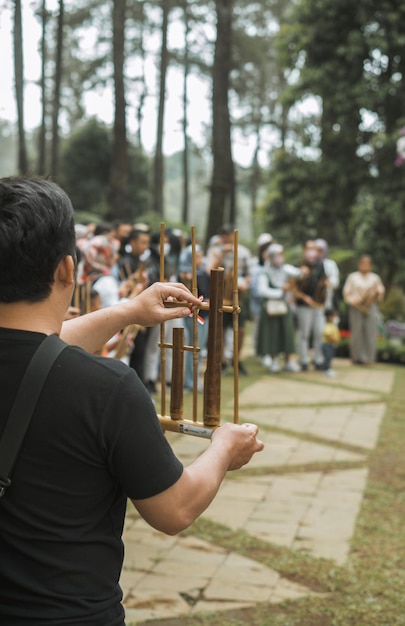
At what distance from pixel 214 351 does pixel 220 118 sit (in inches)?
605

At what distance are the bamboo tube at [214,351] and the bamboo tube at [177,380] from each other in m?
0.09

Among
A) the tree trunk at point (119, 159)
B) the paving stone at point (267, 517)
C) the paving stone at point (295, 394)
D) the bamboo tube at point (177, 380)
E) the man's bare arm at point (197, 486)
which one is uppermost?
the tree trunk at point (119, 159)

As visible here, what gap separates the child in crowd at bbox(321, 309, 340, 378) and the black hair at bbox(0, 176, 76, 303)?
10717mm

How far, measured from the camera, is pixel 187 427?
2.20m

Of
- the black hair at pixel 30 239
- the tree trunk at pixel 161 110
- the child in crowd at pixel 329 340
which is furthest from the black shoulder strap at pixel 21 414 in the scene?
the tree trunk at pixel 161 110

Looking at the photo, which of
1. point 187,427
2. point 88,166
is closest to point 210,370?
point 187,427

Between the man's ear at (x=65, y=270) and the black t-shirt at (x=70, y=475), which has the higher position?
the man's ear at (x=65, y=270)

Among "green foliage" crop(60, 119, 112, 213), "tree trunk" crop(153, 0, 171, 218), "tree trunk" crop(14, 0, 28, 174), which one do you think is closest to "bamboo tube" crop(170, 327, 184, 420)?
"tree trunk" crop(14, 0, 28, 174)

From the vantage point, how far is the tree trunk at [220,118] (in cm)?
1669

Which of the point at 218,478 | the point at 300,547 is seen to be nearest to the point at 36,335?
the point at 218,478

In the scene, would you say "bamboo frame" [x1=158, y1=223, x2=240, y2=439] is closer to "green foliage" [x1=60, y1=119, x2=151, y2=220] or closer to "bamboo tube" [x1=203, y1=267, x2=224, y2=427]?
"bamboo tube" [x1=203, y1=267, x2=224, y2=427]

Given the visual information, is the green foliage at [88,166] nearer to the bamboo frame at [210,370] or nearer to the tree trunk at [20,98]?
the tree trunk at [20,98]

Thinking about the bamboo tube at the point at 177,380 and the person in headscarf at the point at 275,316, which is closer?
the bamboo tube at the point at 177,380

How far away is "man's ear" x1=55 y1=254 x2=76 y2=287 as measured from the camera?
5.79ft
